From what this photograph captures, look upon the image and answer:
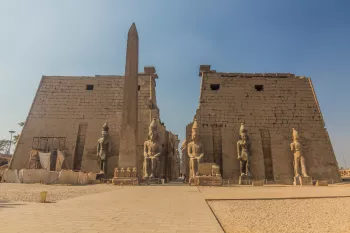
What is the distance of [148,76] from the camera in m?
16.3

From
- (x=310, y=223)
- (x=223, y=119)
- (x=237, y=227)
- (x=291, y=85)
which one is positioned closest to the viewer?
(x=237, y=227)

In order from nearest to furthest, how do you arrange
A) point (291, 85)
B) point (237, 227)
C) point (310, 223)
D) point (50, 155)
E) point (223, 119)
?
1. point (237, 227)
2. point (310, 223)
3. point (50, 155)
4. point (223, 119)
5. point (291, 85)

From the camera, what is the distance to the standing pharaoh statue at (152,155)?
38.1ft

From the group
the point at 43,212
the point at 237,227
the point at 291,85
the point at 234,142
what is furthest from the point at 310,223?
the point at 291,85

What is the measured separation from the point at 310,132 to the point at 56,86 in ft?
50.2

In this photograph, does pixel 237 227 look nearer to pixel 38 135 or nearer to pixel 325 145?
pixel 325 145

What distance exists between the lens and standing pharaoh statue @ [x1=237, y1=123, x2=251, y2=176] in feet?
41.5

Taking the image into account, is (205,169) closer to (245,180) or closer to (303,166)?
(245,180)

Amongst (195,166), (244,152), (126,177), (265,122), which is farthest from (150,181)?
(265,122)

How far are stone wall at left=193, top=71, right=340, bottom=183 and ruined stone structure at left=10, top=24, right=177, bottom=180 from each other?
295 centimetres

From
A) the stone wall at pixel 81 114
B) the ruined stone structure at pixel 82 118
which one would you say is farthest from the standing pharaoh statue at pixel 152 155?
the stone wall at pixel 81 114

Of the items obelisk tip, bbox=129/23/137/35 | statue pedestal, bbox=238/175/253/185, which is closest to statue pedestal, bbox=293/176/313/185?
statue pedestal, bbox=238/175/253/185

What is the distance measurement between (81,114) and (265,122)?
10.6 m

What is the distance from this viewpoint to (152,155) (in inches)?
465
